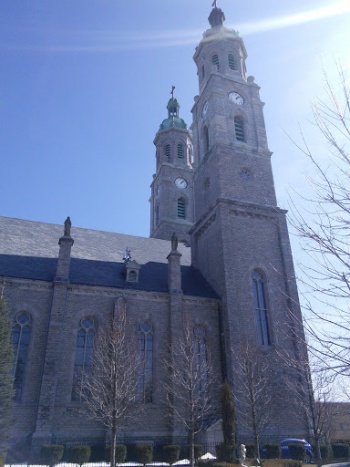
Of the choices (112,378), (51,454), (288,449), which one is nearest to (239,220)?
(112,378)

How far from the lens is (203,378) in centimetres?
2373

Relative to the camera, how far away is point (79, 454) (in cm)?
1845

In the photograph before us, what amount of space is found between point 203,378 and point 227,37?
97.1 ft

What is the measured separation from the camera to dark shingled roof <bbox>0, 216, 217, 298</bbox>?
23.9m

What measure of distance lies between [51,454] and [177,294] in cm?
1079

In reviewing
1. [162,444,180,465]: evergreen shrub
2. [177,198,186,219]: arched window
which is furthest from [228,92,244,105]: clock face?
[162,444,180,465]: evergreen shrub

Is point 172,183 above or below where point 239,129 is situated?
above

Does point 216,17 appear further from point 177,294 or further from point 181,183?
point 177,294

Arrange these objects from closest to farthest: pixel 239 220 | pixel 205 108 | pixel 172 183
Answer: pixel 239 220 < pixel 205 108 < pixel 172 183

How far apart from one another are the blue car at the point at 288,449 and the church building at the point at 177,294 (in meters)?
0.45

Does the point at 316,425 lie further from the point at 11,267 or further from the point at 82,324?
the point at 11,267

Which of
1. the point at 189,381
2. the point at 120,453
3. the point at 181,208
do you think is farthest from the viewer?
the point at 181,208

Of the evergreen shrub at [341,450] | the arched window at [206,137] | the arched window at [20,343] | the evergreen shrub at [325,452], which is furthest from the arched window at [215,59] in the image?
the evergreen shrub at [341,450]

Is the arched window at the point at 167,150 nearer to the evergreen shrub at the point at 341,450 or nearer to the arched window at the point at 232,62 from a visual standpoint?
the arched window at the point at 232,62
